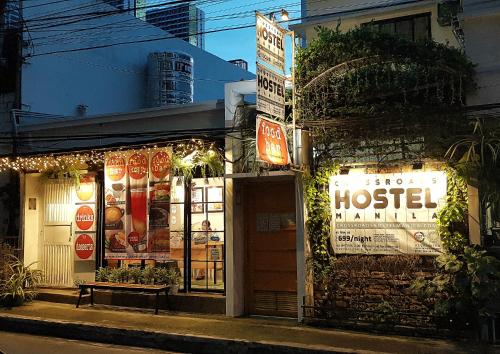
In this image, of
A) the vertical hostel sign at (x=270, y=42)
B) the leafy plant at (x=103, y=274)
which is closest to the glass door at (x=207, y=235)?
the leafy plant at (x=103, y=274)

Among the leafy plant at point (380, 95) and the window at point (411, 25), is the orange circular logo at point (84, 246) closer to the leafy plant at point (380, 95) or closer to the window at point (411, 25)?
the leafy plant at point (380, 95)

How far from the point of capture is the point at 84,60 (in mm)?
16875

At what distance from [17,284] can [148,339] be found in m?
4.58

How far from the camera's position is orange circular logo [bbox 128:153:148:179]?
1156 centimetres

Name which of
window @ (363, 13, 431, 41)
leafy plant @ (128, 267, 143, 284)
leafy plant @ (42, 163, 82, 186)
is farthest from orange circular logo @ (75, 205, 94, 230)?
window @ (363, 13, 431, 41)

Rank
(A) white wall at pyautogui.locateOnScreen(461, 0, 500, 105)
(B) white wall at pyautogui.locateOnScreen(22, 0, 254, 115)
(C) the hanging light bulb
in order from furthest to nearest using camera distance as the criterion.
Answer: (B) white wall at pyautogui.locateOnScreen(22, 0, 254, 115), (C) the hanging light bulb, (A) white wall at pyautogui.locateOnScreen(461, 0, 500, 105)

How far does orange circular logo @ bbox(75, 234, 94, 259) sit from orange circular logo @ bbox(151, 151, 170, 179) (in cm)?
282

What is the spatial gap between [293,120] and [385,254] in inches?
112

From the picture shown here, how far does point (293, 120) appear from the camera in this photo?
370 inches

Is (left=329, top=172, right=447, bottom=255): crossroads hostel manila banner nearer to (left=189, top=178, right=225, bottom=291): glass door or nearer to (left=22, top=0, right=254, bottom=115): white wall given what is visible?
(left=189, top=178, right=225, bottom=291): glass door

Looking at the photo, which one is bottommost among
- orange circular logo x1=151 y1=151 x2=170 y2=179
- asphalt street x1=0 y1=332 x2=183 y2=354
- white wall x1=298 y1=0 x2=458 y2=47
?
asphalt street x1=0 y1=332 x2=183 y2=354

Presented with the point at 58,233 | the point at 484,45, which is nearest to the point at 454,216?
the point at 484,45

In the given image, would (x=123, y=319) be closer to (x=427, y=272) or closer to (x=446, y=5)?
(x=427, y=272)

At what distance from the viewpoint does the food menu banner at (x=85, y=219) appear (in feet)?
42.1
